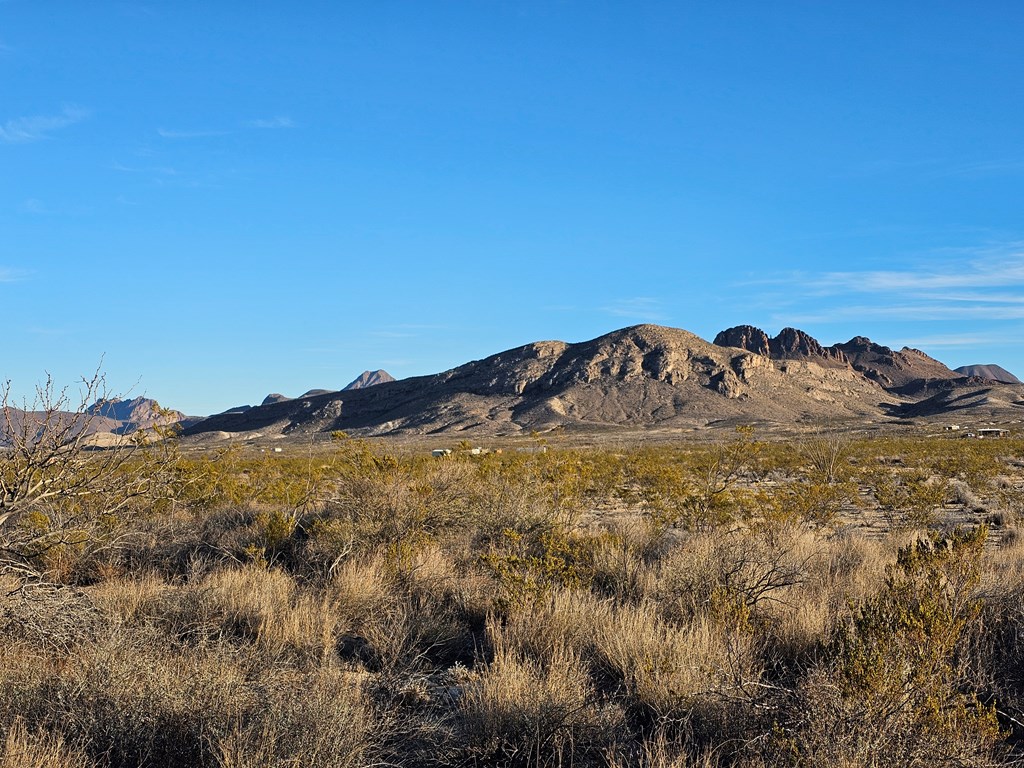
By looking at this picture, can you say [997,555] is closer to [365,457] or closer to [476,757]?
[476,757]

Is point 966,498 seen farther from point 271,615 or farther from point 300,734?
point 300,734

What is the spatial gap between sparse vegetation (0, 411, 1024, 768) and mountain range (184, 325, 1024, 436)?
82.9 meters

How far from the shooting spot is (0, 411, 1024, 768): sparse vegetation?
145 inches

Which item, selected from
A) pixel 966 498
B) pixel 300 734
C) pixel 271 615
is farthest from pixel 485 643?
pixel 966 498

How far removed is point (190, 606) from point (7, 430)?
7.09ft

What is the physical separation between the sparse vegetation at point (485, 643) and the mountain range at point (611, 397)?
82918mm

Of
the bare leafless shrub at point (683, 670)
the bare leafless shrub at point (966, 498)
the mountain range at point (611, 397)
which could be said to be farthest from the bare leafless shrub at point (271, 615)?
the mountain range at point (611, 397)

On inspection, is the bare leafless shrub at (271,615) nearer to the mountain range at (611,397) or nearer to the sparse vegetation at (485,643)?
the sparse vegetation at (485,643)

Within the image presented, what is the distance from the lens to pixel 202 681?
417 cm

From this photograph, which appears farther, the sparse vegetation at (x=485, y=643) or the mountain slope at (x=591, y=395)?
the mountain slope at (x=591, y=395)

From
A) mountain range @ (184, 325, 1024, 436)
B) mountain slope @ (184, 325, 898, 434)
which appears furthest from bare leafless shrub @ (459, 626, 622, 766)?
mountain slope @ (184, 325, 898, 434)

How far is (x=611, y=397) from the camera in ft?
358

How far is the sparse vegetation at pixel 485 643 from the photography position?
145 inches

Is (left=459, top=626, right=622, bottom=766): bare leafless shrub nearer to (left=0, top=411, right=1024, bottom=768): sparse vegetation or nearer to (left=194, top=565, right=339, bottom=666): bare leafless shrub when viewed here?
(left=0, top=411, right=1024, bottom=768): sparse vegetation
